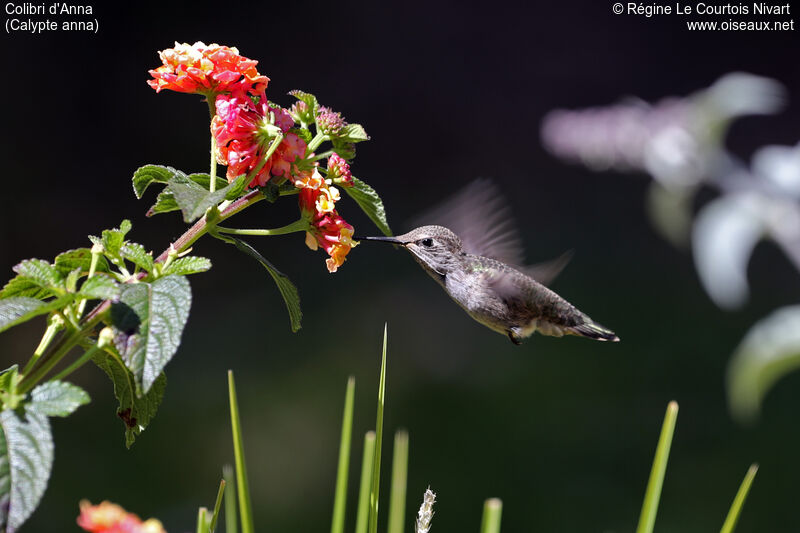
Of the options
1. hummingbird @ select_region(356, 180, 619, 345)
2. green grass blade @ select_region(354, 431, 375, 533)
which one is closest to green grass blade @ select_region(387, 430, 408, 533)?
green grass blade @ select_region(354, 431, 375, 533)

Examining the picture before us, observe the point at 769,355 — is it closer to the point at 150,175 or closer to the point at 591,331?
the point at 150,175

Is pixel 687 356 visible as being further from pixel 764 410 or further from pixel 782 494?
pixel 782 494

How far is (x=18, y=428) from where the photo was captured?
60cm

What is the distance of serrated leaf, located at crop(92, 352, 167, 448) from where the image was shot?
2.48 feet

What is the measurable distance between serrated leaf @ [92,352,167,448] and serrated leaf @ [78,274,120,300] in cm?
12

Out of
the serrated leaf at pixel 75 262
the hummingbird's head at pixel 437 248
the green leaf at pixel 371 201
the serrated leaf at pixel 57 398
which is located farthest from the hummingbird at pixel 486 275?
the serrated leaf at pixel 57 398

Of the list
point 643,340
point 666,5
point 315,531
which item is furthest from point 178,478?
point 666,5

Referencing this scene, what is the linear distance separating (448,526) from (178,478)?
2.95ft

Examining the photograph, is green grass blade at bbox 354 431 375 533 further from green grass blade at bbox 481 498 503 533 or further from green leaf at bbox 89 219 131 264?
green leaf at bbox 89 219 131 264

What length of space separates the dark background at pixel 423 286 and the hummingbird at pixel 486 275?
139 centimetres

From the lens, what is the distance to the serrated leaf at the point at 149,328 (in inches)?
24.3

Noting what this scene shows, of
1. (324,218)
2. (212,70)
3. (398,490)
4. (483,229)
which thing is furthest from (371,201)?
(483,229)

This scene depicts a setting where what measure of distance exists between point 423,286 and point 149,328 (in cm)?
325

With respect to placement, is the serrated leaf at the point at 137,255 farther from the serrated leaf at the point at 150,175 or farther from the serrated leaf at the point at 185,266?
the serrated leaf at the point at 150,175
